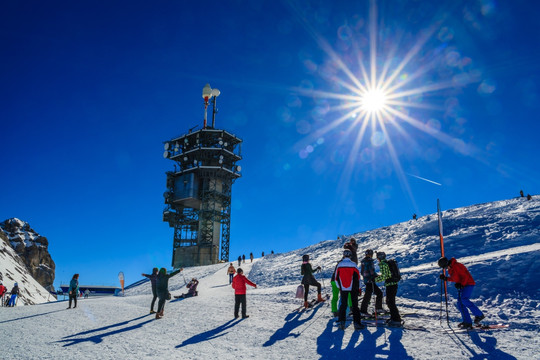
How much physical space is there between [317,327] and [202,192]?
2004 inches

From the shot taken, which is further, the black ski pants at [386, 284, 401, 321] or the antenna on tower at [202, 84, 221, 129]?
the antenna on tower at [202, 84, 221, 129]

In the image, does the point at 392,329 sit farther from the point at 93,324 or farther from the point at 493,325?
the point at 93,324

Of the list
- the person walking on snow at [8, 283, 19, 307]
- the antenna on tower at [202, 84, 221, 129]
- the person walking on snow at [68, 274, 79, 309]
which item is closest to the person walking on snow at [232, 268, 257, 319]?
the person walking on snow at [68, 274, 79, 309]

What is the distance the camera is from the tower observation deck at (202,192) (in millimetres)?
56606

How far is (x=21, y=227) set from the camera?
262ft

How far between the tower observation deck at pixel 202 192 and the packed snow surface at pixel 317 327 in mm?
42079

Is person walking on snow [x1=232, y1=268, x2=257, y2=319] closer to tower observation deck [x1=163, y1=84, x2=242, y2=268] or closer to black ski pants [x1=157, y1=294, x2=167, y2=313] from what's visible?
black ski pants [x1=157, y1=294, x2=167, y2=313]

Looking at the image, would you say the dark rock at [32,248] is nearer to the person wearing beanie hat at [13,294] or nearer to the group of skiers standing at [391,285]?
the person wearing beanie hat at [13,294]

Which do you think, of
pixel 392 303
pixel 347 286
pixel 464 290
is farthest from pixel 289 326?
pixel 464 290

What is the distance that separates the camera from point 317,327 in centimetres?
898

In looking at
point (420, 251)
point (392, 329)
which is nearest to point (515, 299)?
point (392, 329)

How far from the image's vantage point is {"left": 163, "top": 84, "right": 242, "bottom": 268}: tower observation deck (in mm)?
56606

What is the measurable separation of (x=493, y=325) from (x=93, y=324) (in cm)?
1146

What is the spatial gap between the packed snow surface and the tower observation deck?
138 ft
